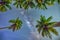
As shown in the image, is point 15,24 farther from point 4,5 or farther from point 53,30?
point 53,30

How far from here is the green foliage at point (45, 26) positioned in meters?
1.34

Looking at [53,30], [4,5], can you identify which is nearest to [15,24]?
[4,5]

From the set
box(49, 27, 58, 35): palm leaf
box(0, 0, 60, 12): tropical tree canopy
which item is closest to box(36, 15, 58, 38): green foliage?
box(49, 27, 58, 35): palm leaf

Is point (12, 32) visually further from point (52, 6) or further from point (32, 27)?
point (52, 6)

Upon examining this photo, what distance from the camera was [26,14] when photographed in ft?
4.52

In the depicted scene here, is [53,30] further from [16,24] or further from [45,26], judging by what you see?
[16,24]

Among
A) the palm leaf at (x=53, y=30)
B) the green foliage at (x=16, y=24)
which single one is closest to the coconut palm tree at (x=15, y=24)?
the green foliage at (x=16, y=24)

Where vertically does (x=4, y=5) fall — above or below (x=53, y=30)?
above

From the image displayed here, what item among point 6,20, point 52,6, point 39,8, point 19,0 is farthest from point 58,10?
point 6,20

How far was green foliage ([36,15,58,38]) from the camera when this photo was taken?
4.39ft

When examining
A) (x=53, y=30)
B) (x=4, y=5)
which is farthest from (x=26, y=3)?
(x=53, y=30)

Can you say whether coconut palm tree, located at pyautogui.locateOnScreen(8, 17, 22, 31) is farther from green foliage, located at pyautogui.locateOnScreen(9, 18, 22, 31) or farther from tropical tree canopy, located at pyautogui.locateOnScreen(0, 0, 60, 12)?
tropical tree canopy, located at pyautogui.locateOnScreen(0, 0, 60, 12)

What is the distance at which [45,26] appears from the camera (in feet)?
4.44

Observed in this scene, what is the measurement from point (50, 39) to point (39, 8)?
1.01 feet
